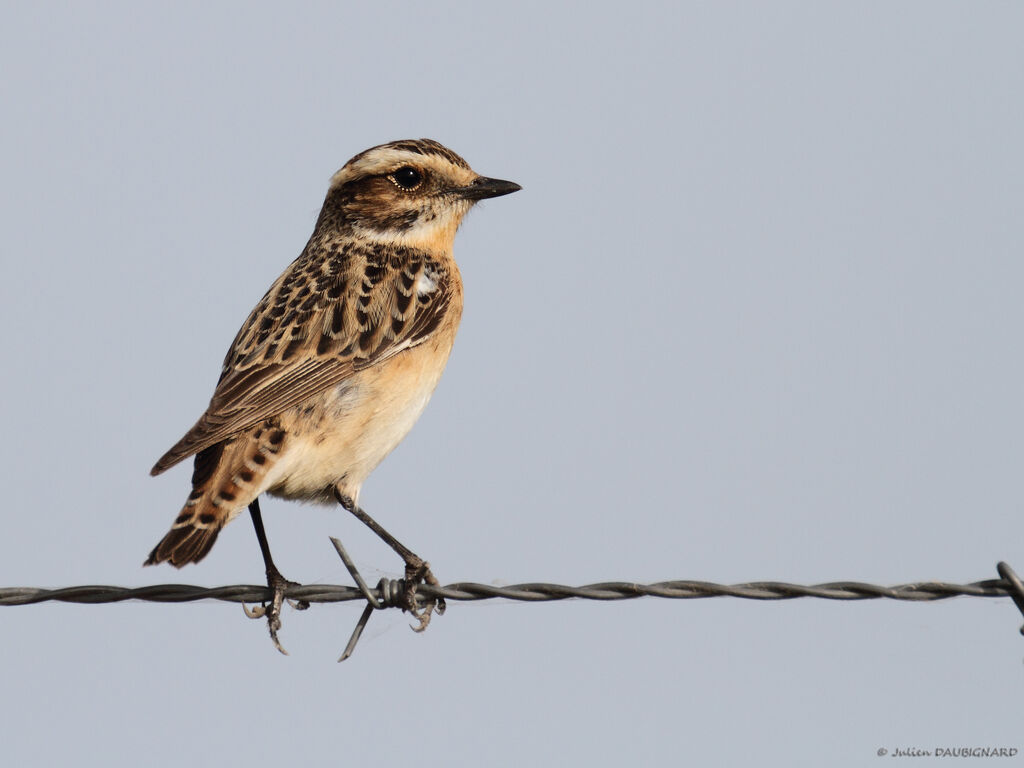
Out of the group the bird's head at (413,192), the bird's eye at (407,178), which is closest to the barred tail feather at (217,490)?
the bird's head at (413,192)

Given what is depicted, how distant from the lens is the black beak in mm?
10055

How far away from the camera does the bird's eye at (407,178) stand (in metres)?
9.98

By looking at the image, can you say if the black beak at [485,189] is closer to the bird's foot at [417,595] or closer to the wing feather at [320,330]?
the wing feather at [320,330]

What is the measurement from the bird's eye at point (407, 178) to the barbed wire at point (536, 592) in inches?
159

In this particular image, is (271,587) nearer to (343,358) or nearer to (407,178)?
(343,358)

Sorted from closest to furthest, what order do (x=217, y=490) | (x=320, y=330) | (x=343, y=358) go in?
(x=217, y=490) < (x=343, y=358) < (x=320, y=330)

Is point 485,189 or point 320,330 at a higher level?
point 485,189

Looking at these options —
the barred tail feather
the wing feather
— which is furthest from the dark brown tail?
the wing feather

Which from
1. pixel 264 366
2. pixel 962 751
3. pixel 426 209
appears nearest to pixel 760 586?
pixel 962 751

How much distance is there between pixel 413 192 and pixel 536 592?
15.4 ft

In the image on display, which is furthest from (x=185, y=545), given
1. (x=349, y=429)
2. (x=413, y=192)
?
(x=413, y=192)

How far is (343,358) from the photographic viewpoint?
8.37 metres

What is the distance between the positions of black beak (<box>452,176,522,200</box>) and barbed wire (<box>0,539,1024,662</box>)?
4.05m

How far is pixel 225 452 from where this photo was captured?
7633mm
